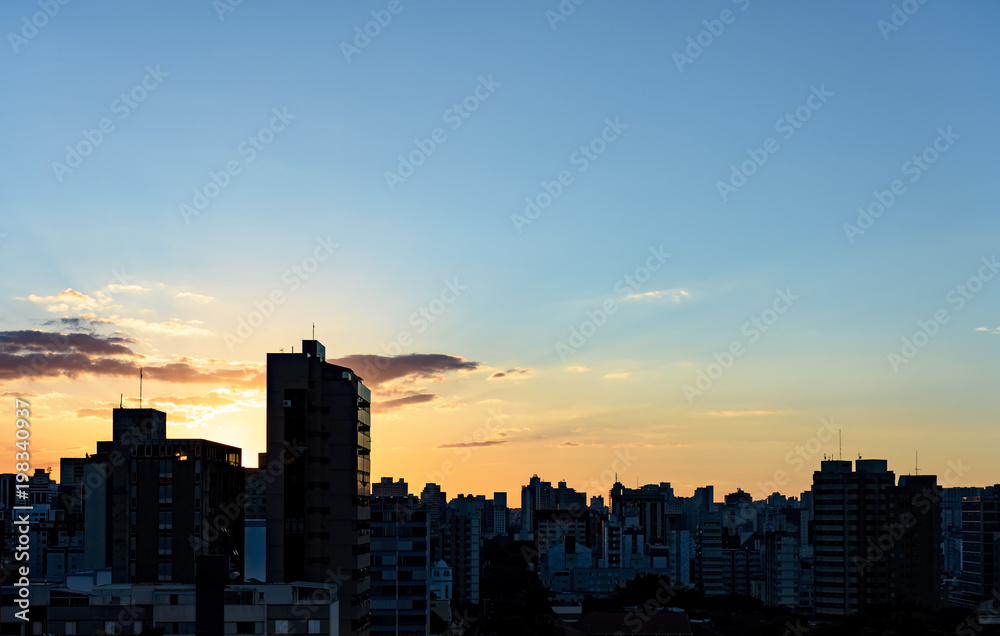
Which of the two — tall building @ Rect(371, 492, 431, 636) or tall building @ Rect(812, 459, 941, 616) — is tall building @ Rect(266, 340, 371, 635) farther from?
tall building @ Rect(812, 459, 941, 616)

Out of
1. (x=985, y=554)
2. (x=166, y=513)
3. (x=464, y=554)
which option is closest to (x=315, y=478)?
(x=166, y=513)

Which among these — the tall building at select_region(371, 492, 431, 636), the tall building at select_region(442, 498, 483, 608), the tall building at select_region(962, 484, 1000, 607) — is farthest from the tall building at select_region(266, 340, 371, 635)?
the tall building at select_region(962, 484, 1000, 607)

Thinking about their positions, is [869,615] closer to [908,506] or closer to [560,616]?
[908,506]

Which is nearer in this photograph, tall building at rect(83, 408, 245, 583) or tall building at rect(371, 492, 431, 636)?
tall building at rect(83, 408, 245, 583)

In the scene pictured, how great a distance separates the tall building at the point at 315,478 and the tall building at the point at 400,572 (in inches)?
880

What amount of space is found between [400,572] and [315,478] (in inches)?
1104

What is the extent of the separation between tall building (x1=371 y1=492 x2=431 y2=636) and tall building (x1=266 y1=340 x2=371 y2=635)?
880 inches

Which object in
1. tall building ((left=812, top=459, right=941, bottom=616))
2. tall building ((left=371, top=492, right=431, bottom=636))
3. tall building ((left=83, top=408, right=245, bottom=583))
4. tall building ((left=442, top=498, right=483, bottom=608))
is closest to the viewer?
tall building ((left=83, top=408, right=245, bottom=583))

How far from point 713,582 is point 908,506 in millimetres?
62293

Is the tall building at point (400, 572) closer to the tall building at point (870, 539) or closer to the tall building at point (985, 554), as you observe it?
the tall building at point (870, 539)

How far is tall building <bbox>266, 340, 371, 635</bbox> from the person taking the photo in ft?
233

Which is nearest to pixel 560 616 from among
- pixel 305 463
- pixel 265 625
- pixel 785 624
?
pixel 785 624

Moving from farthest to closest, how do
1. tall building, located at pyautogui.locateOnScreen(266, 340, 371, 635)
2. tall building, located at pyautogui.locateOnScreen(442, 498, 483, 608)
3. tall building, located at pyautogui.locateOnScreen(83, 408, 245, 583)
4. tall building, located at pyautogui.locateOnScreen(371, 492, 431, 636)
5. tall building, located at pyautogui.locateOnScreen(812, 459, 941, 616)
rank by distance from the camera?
tall building, located at pyautogui.locateOnScreen(442, 498, 483, 608)
tall building, located at pyautogui.locateOnScreen(812, 459, 941, 616)
tall building, located at pyautogui.locateOnScreen(371, 492, 431, 636)
tall building, located at pyautogui.locateOnScreen(83, 408, 245, 583)
tall building, located at pyautogui.locateOnScreen(266, 340, 371, 635)

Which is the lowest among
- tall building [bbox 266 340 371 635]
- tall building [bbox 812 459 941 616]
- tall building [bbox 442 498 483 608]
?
tall building [bbox 442 498 483 608]
